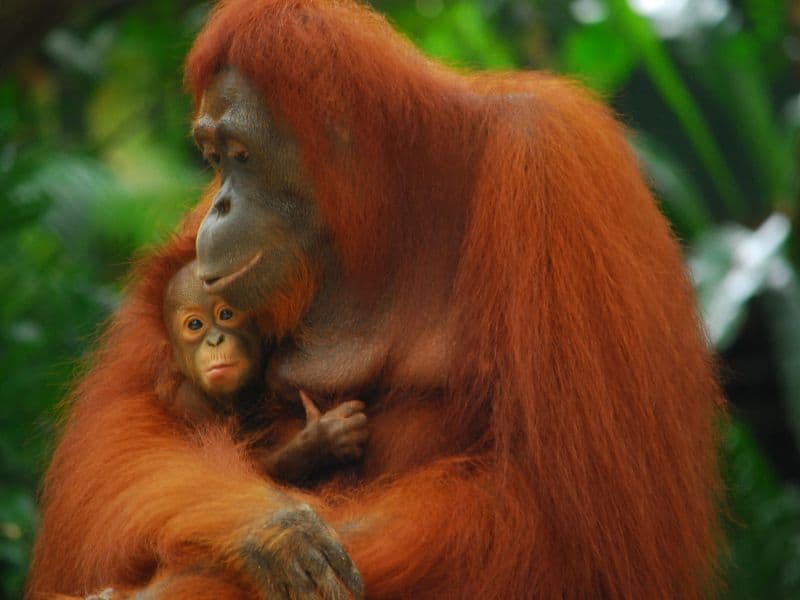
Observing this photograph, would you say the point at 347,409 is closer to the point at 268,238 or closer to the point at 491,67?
the point at 268,238

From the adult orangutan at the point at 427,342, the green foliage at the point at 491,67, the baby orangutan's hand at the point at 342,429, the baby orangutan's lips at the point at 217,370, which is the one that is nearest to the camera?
the adult orangutan at the point at 427,342

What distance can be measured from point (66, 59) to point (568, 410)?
22.6 feet

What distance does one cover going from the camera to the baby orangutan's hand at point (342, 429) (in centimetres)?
329

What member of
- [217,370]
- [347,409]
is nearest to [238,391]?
[217,370]

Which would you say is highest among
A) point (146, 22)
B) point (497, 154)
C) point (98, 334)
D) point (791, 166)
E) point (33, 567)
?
point (791, 166)

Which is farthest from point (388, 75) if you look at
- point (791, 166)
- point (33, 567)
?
point (791, 166)

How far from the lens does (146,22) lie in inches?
348

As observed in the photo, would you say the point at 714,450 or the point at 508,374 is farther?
the point at 714,450

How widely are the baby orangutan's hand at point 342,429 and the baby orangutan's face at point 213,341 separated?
0.95ft

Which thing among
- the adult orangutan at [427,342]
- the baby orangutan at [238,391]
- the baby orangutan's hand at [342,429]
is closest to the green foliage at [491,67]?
the baby orangutan at [238,391]

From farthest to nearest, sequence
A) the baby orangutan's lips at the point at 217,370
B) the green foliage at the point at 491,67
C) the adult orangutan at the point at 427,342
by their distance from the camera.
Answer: the green foliage at the point at 491,67, the baby orangutan's lips at the point at 217,370, the adult orangutan at the point at 427,342

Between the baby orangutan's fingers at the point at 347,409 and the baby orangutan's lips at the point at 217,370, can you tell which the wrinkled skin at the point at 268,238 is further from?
the baby orangutan's lips at the point at 217,370

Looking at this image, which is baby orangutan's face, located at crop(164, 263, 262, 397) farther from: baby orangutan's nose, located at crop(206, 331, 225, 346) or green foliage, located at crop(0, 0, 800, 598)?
green foliage, located at crop(0, 0, 800, 598)

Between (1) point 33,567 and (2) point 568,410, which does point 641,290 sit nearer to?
(2) point 568,410
